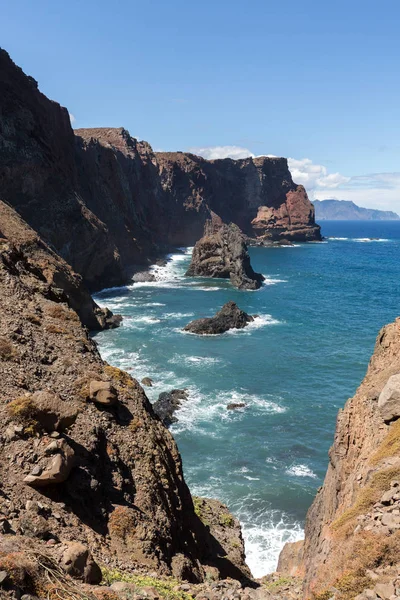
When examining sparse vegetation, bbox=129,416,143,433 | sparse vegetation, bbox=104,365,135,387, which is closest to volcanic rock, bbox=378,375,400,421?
sparse vegetation, bbox=129,416,143,433

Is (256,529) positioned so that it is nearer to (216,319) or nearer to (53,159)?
(216,319)

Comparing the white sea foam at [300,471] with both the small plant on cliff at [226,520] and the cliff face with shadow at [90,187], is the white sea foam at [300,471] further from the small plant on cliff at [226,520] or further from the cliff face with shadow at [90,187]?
the cliff face with shadow at [90,187]

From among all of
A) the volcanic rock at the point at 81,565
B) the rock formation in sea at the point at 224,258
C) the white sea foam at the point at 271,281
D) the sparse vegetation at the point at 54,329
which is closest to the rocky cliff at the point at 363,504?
the volcanic rock at the point at 81,565

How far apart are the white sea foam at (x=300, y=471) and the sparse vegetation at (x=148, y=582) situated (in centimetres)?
2235

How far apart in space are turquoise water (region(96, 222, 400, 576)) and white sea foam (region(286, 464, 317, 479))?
0.07 m

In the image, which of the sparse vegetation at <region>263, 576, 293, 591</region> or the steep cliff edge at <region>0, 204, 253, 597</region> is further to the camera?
the sparse vegetation at <region>263, 576, 293, 591</region>

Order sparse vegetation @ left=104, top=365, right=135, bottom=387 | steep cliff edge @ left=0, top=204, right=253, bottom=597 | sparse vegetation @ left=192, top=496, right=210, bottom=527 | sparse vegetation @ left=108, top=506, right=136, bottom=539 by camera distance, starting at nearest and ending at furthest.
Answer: steep cliff edge @ left=0, top=204, right=253, bottom=597 → sparse vegetation @ left=108, top=506, right=136, bottom=539 → sparse vegetation @ left=104, top=365, right=135, bottom=387 → sparse vegetation @ left=192, top=496, right=210, bottom=527

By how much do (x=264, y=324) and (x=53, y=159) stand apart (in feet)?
159

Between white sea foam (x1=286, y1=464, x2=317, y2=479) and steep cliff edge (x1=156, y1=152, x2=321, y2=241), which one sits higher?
steep cliff edge (x1=156, y1=152, x2=321, y2=241)

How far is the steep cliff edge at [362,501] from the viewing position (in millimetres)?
10734

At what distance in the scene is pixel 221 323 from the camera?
67188 mm

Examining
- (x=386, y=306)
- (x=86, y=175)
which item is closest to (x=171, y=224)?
(x=86, y=175)

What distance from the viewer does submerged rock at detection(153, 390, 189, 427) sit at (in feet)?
132

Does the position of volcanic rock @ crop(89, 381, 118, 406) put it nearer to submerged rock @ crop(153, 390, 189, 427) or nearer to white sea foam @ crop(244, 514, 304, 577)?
white sea foam @ crop(244, 514, 304, 577)
